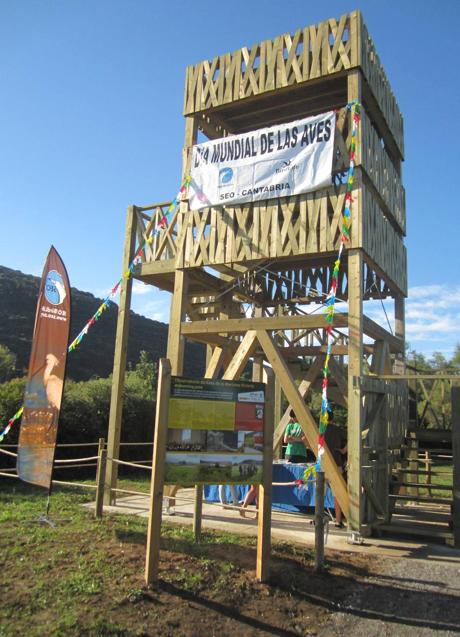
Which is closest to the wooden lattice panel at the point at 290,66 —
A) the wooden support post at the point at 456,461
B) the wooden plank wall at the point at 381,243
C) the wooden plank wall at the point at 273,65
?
the wooden plank wall at the point at 273,65

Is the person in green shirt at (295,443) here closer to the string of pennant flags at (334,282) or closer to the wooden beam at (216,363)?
the string of pennant flags at (334,282)

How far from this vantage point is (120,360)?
1210 cm

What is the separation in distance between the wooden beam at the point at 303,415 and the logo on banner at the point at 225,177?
3195 millimetres

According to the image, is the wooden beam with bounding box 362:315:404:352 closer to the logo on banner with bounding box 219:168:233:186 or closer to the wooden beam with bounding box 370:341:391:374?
the wooden beam with bounding box 370:341:391:374

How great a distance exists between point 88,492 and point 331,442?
579cm

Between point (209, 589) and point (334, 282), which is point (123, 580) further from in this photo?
point (334, 282)

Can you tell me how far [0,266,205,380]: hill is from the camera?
181 feet

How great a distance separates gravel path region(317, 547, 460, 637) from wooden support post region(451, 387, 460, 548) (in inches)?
42.1

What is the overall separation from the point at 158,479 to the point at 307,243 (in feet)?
18.5

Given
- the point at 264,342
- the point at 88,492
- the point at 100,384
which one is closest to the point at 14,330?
the point at 100,384

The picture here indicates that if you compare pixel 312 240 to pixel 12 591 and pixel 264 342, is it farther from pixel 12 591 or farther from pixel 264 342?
pixel 12 591

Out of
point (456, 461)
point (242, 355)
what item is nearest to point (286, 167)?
point (242, 355)

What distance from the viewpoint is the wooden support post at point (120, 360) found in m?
11.4

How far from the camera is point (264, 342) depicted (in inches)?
400
